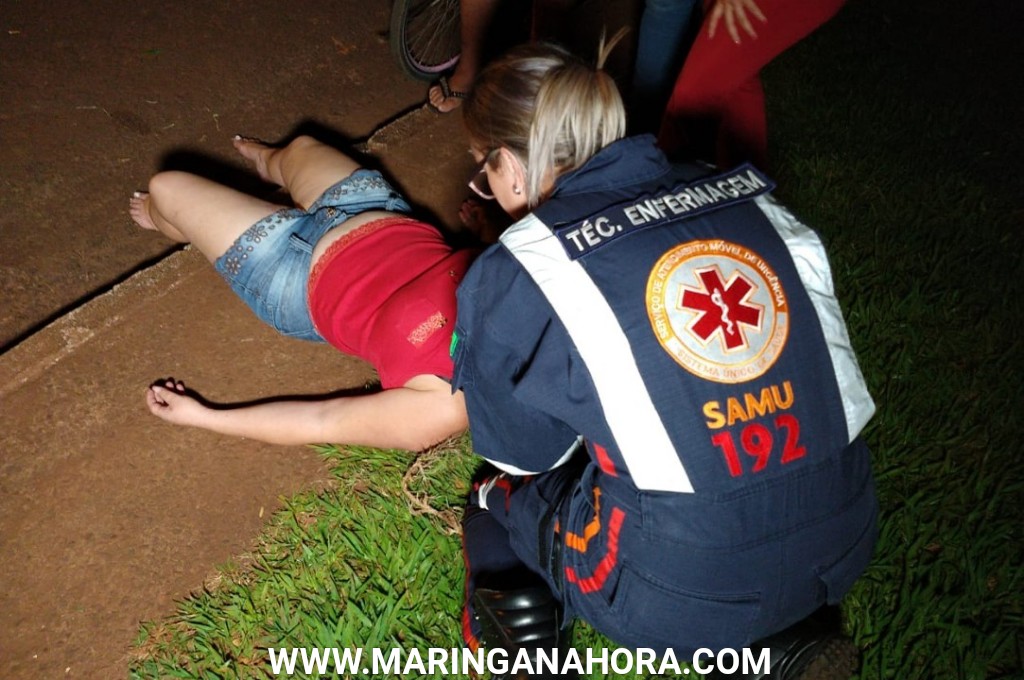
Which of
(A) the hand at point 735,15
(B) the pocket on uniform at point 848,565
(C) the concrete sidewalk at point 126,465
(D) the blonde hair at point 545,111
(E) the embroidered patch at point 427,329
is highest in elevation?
(D) the blonde hair at point 545,111

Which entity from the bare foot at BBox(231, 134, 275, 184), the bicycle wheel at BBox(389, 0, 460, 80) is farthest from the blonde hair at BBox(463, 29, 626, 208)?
the bicycle wheel at BBox(389, 0, 460, 80)

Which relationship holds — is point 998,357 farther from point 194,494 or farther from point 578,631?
point 194,494

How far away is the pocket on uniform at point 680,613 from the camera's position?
5.29 feet

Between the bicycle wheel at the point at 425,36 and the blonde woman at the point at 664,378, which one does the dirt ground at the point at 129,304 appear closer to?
the bicycle wheel at the point at 425,36

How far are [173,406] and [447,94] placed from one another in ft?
7.09

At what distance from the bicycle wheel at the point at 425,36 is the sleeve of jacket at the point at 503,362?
2.54m

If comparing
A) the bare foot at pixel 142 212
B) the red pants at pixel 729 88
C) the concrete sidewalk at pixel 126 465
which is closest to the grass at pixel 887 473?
the concrete sidewalk at pixel 126 465

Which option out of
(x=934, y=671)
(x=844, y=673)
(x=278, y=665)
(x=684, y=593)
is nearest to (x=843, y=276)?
(x=934, y=671)

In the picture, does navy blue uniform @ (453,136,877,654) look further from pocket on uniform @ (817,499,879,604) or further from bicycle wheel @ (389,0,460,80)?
bicycle wheel @ (389,0,460,80)

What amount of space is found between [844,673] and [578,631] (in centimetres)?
79

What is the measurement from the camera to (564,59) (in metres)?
1.81

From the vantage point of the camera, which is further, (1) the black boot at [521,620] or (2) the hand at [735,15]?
(2) the hand at [735,15]

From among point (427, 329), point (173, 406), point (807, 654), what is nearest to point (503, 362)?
point (427, 329)

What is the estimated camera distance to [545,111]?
171 centimetres
